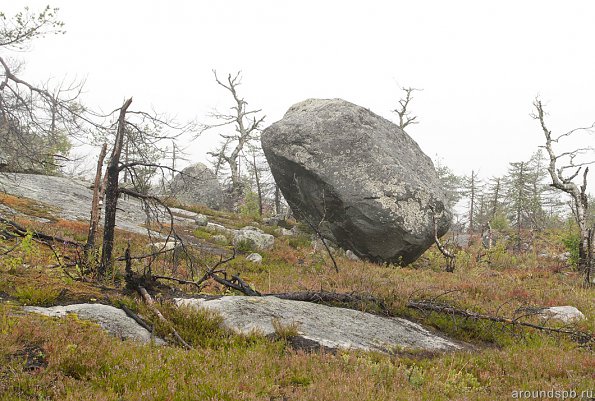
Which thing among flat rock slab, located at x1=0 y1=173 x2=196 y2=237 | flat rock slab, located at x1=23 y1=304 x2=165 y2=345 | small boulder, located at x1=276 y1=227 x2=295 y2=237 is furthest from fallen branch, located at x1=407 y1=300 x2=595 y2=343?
small boulder, located at x1=276 y1=227 x2=295 y2=237

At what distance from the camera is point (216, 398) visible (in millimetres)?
4020

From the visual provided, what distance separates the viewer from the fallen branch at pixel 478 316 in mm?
8516

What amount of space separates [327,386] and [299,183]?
1429 centimetres

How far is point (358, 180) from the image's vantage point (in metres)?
17.2

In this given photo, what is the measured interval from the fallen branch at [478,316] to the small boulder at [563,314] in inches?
29.3

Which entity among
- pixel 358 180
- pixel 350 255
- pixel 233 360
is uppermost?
pixel 358 180

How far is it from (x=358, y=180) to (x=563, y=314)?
8890 millimetres

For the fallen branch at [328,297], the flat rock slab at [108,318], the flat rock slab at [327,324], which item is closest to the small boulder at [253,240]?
the fallen branch at [328,297]

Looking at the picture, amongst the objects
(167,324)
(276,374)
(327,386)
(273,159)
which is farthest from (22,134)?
(273,159)

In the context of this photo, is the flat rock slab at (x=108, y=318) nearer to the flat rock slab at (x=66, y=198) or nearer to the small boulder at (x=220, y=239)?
the flat rock slab at (x=66, y=198)

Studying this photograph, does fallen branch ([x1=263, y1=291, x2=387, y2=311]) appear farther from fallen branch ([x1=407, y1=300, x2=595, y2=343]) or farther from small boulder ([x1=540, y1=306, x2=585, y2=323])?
small boulder ([x1=540, y1=306, x2=585, y2=323])

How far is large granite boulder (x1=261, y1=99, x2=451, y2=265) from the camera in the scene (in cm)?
1686

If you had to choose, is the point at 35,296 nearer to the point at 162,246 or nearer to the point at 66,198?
the point at 162,246

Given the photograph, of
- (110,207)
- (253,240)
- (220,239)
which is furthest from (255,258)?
(110,207)
